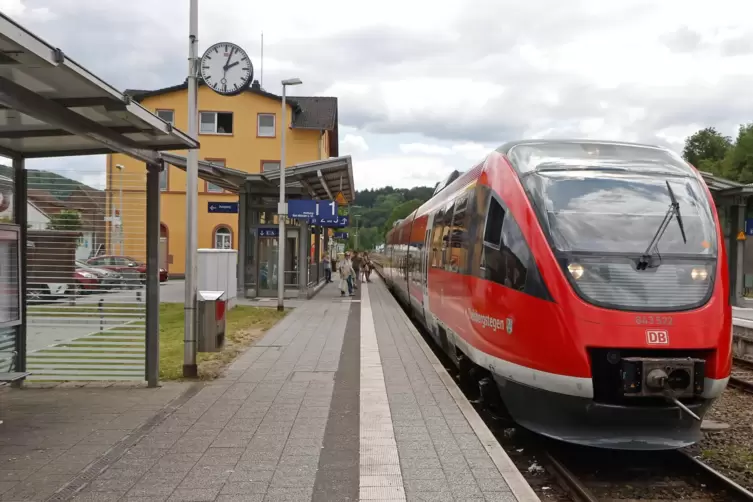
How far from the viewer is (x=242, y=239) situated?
23891 millimetres

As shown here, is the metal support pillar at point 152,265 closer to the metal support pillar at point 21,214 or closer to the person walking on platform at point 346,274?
the metal support pillar at point 21,214

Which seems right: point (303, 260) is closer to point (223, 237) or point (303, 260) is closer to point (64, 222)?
point (64, 222)

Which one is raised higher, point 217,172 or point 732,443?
point 217,172

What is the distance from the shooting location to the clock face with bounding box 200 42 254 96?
9320 millimetres

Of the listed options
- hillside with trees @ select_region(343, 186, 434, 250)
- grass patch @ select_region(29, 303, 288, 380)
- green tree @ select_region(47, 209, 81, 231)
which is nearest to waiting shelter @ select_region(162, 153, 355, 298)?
grass patch @ select_region(29, 303, 288, 380)

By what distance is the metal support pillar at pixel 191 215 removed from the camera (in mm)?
8797

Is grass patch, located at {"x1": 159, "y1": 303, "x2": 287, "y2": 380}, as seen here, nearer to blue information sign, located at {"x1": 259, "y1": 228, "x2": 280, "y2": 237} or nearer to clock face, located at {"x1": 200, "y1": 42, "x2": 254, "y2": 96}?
blue information sign, located at {"x1": 259, "y1": 228, "x2": 280, "y2": 237}

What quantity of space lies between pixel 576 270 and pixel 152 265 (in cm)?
488

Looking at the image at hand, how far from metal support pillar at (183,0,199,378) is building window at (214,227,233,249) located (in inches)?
1323

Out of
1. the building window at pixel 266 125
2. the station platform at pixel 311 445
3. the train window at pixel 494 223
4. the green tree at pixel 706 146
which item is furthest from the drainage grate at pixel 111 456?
the green tree at pixel 706 146

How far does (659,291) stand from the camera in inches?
234

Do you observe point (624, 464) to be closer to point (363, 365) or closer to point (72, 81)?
point (363, 365)

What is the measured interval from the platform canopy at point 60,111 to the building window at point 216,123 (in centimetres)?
3625

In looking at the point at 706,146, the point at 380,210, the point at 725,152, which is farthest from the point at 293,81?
the point at 380,210
